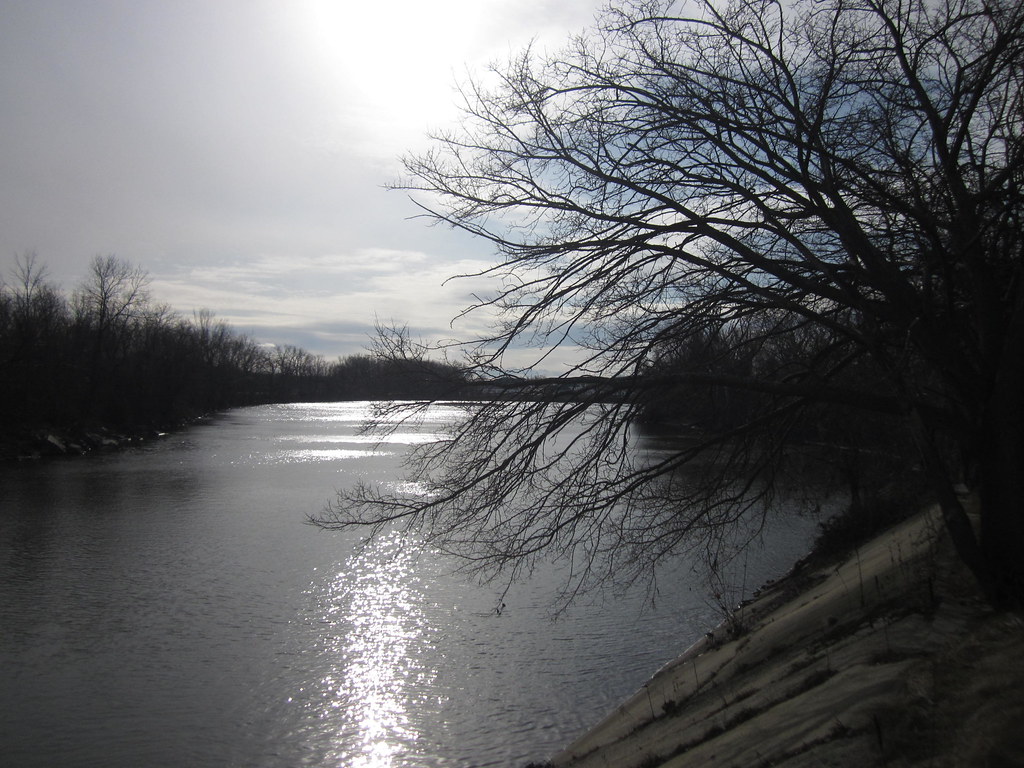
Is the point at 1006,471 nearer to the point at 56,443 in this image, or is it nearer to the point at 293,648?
the point at 293,648

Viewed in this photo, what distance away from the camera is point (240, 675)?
10719 mm

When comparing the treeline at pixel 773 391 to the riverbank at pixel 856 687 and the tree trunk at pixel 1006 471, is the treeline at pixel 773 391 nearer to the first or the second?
the tree trunk at pixel 1006 471

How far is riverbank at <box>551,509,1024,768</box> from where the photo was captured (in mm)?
4086

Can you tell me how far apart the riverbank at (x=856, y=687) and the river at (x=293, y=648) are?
170 centimetres

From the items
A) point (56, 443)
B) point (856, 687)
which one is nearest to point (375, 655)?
point (856, 687)

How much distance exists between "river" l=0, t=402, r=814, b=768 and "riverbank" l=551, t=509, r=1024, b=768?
1703 mm

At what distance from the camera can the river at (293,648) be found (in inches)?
353

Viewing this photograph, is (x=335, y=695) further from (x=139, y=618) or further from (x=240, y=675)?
(x=139, y=618)

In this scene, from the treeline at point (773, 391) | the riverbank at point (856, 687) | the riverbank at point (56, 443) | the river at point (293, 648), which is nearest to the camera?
the riverbank at point (856, 687)

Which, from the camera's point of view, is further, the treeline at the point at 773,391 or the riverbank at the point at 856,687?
the treeline at the point at 773,391

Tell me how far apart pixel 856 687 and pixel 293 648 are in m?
8.89

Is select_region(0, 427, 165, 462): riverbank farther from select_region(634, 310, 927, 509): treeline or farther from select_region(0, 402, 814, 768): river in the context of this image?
select_region(634, 310, 927, 509): treeline

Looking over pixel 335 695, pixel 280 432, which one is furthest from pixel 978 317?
pixel 280 432

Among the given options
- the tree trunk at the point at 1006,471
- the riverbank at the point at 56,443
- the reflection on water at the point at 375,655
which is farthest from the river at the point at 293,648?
the riverbank at the point at 56,443
